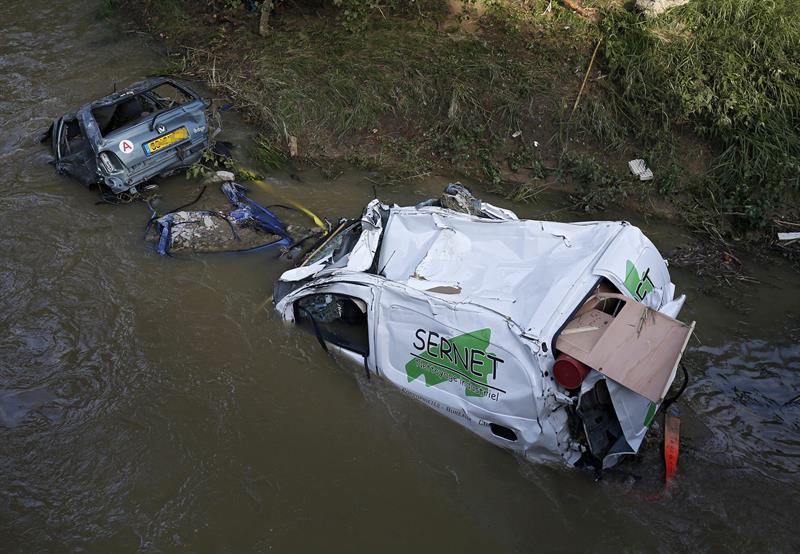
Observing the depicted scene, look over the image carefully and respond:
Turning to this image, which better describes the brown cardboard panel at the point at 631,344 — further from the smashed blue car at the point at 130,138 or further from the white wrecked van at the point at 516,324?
the smashed blue car at the point at 130,138

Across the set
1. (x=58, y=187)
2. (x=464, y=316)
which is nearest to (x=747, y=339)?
(x=464, y=316)

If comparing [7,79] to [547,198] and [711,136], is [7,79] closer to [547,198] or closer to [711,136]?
[547,198]

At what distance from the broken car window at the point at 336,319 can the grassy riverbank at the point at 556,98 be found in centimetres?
388

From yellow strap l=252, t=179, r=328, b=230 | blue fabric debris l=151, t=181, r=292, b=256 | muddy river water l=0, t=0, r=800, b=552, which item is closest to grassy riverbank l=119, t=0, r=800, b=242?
yellow strap l=252, t=179, r=328, b=230

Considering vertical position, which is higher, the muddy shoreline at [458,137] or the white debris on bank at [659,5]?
the white debris on bank at [659,5]

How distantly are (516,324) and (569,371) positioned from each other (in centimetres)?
51

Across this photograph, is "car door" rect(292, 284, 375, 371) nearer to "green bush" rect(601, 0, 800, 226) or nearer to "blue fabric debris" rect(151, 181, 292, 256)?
"blue fabric debris" rect(151, 181, 292, 256)

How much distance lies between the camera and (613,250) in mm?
5059

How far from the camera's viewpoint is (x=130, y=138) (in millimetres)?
8484

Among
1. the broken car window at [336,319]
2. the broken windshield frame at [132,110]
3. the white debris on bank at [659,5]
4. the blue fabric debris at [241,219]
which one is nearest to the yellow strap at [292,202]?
the blue fabric debris at [241,219]

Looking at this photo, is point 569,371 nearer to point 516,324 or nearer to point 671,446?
point 516,324

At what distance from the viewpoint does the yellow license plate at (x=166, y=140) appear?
8.66 metres

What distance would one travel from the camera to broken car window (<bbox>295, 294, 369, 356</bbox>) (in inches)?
224

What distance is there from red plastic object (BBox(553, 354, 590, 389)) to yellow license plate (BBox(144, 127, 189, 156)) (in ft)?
21.8
